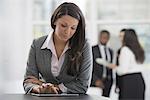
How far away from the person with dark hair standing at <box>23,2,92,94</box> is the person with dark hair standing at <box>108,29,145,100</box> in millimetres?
1892

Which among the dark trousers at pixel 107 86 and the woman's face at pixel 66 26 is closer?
the woman's face at pixel 66 26

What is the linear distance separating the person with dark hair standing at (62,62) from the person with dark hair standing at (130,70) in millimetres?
1892

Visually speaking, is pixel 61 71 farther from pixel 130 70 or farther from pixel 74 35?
pixel 130 70

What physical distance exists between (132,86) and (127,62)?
28cm

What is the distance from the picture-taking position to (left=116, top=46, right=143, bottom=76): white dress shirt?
364cm

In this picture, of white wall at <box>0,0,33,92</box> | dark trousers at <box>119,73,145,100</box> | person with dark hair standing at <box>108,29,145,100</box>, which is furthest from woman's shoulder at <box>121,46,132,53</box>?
white wall at <box>0,0,33,92</box>

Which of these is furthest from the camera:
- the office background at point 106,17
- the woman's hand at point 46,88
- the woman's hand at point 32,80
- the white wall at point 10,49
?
the office background at point 106,17

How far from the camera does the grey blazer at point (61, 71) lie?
180 centimetres

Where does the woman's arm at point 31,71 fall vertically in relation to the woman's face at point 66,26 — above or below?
below

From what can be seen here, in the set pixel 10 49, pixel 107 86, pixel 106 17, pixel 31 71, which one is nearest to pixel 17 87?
pixel 10 49

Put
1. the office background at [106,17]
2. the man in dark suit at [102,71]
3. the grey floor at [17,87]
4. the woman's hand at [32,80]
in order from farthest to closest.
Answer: the office background at [106,17]
the man in dark suit at [102,71]
the grey floor at [17,87]
the woman's hand at [32,80]

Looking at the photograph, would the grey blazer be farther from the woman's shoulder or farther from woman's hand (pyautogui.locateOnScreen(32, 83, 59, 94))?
the woman's shoulder

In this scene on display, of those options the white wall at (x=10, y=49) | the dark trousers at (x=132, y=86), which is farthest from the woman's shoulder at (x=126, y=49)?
the white wall at (x=10, y=49)

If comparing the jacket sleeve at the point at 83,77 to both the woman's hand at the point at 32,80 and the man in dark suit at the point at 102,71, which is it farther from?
the man in dark suit at the point at 102,71
